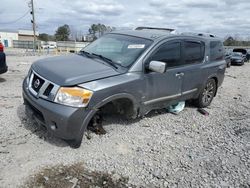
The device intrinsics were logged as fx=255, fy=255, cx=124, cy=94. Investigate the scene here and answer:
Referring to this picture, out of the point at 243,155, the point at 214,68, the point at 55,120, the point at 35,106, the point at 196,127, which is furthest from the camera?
the point at 214,68

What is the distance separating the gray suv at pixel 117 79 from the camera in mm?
3484

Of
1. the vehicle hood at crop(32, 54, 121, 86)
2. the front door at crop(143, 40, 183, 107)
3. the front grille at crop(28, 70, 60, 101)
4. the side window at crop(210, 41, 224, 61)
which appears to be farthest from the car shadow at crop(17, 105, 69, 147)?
the side window at crop(210, 41, 224, 61)

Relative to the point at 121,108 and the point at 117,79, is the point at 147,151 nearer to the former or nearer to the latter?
the point at 121,108

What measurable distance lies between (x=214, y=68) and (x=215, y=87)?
0.59 meters

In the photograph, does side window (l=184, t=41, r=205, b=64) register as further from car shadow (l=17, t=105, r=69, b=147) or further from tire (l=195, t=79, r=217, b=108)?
car shadow (l=17, t=105, r=69, b=147)

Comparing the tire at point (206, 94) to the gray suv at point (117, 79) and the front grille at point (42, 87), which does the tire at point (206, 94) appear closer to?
the gray suv at point (117, 79)

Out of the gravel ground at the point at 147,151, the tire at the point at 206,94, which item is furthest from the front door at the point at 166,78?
the tire at the point at 206,94

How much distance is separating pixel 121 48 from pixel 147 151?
188cm

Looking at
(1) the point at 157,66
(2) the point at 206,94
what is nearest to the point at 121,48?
(1) the point at 157,66

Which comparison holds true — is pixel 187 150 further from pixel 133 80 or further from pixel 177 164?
pixel 133 80

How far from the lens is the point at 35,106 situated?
145 inches

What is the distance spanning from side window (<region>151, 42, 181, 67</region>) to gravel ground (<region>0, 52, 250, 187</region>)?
1208mm

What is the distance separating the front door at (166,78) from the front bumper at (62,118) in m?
1.31

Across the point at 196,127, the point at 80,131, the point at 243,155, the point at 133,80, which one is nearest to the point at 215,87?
the point at 196,127
